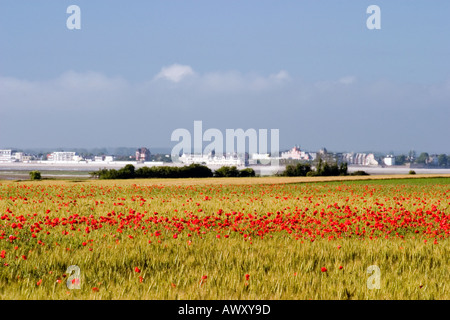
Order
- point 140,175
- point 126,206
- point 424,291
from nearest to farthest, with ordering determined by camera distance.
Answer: point 424,291 < point 126,206 < point 140,175

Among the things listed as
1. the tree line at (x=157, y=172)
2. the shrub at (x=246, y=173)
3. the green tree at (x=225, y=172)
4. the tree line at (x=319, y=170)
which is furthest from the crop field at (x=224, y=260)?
the tree line at (x=319, y=170)

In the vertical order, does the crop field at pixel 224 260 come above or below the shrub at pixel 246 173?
above

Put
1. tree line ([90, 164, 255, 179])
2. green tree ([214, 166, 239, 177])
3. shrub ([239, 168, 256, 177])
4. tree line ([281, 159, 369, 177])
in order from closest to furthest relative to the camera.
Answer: tree line ([90, 164, 255, 179]), green tree ([214, 166, 239, 177]), shrub ([239, 168, 256, 177]), tree line ([281, 159, 369, 177])

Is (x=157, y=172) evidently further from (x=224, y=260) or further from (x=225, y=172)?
(x=224, y=260)

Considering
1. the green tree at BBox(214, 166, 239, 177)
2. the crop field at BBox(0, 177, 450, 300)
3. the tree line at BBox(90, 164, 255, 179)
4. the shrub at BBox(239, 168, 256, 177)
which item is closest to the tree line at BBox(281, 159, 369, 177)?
the shrub at BBox(239, 168, 256, 177)

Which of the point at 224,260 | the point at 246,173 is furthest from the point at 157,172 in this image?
the point at 224,260

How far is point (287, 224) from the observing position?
44.8 feet

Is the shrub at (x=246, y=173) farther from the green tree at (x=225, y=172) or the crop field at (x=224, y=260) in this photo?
the crop field at (x=224, y=260)

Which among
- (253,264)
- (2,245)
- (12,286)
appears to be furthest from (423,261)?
(2,245)

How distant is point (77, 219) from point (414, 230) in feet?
30.7

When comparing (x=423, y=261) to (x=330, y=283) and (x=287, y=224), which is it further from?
(x=287, y=224)

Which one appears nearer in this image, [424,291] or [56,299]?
[56,299]

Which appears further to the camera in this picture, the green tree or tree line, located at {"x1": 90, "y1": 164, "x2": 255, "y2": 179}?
the green tree

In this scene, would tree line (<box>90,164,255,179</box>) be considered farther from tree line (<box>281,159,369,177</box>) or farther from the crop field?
the crop field
